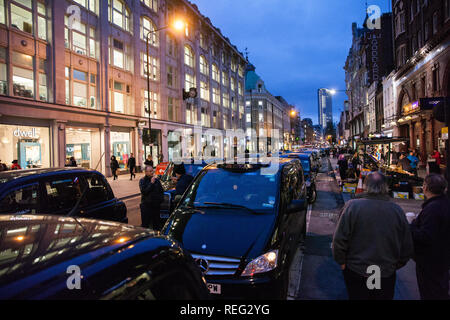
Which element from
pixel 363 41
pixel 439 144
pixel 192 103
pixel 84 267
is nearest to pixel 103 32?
pixel 192 103

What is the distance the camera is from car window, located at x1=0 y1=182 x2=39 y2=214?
401 centimetres

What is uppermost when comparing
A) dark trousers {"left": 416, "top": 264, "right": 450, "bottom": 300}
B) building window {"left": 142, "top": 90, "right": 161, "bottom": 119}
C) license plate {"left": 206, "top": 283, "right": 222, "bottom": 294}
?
building window {"left": 142, "top": 90, "right": 161, "bottom": 119}

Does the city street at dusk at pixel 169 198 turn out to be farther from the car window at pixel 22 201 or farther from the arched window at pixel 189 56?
the arched window at pixel 189 56

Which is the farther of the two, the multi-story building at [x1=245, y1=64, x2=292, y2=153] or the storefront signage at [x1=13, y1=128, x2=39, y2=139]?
the multi-story building at [x1=245, y1=64, x2=292, y2=153]

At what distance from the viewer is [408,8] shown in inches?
1256

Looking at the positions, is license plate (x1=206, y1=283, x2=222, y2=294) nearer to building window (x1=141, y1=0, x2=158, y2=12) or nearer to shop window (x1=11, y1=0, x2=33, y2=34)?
shop window (x1=11, y1=0, x2=33, y2=34)

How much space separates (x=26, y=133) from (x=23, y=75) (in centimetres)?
370

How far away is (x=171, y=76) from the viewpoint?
35188mm

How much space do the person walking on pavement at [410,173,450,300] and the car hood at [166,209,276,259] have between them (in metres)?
1.70

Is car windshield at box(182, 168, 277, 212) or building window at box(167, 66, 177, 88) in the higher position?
building window at box(167, 66, 177, 88)

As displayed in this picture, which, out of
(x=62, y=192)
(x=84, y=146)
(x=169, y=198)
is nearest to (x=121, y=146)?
(x=84, y=146)

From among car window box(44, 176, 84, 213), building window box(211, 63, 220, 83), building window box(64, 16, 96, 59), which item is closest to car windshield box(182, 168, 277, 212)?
car window box(44, 176, 84, 213)

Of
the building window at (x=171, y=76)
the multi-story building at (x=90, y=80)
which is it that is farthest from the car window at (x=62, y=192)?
the building window at (x=171, y=76)

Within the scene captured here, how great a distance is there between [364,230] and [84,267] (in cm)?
259
